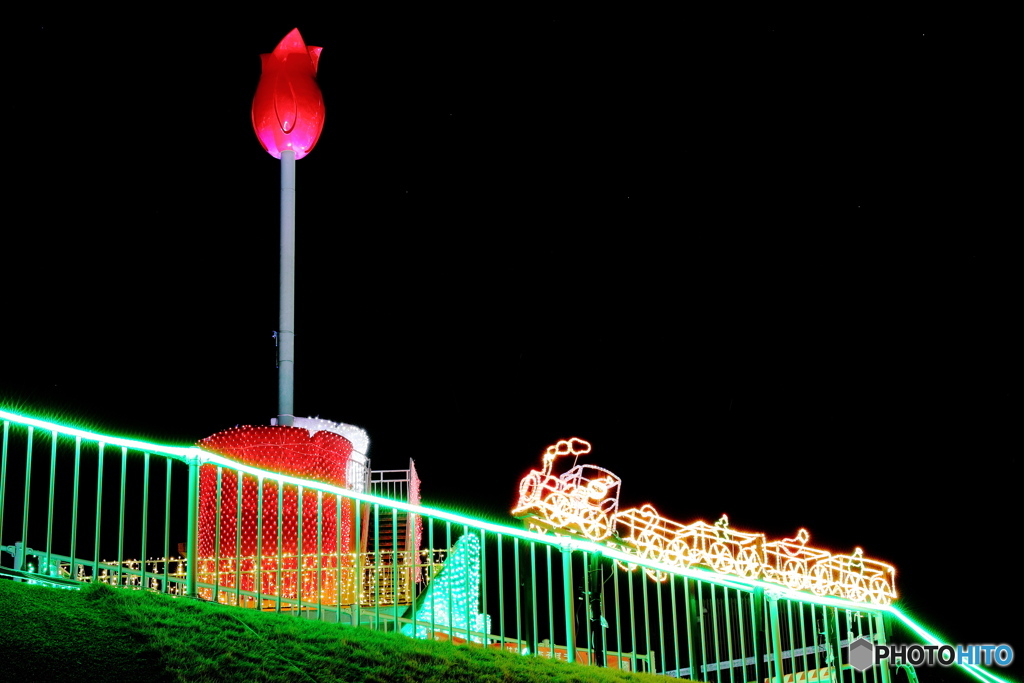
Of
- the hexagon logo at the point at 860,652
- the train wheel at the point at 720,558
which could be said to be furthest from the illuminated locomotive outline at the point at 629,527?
the hexagon logo at the point at 860,652

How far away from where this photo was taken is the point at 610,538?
17.5 meters

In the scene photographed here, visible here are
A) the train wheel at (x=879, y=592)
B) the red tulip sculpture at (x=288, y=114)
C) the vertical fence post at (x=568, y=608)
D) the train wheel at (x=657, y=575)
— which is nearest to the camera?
the vertical fence post at (x=568, y=608)

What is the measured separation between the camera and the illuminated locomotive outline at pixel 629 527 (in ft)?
57.8

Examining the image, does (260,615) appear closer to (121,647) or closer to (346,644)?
(346,644)

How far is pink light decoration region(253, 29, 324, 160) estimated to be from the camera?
62.1ft

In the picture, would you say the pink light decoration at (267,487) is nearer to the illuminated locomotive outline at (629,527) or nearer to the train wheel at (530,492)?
the train wheel at (530,492)

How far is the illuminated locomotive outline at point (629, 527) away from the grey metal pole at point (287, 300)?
13.8ft

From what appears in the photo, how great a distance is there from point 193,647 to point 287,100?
1415 cm

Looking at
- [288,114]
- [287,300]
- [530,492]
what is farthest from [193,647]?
[288,114]

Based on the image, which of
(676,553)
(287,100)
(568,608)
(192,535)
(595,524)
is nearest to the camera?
(192,535)

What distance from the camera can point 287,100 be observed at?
62.0ft

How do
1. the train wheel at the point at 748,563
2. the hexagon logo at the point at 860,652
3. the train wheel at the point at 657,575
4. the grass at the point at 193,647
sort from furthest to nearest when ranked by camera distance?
1. the train wheel at the point at 748,563
2. the hexagon logo at the point at 860,652
3. the train wheel at the point at 657,575
4. the grass at the point at 193,647

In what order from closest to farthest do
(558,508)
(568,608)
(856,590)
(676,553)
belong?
(568,608), (558,508), (676,553), (856,590)

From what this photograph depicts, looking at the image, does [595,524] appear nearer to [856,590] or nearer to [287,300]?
[287,300]
